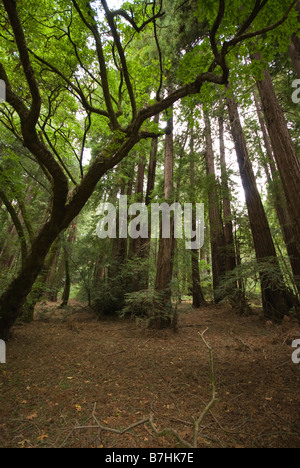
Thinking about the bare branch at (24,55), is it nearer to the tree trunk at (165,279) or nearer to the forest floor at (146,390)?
the forest floor at (146,390)

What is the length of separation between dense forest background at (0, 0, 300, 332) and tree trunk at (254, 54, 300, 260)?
26 mm

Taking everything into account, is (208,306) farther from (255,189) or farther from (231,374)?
(231,374)

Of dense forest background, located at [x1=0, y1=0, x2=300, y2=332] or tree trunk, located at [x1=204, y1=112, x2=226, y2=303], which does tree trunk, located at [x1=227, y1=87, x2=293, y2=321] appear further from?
tree trunk, located at [x1=204, y1=112, x2=226, y2=303]

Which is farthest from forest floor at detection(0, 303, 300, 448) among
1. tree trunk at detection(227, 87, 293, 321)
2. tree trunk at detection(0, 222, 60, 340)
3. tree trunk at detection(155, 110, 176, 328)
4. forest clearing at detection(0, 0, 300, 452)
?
tree trunk at detection(227, 87, 293, 321)

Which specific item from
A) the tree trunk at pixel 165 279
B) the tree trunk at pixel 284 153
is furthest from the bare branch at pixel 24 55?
the tree trunk at pixel 284 153

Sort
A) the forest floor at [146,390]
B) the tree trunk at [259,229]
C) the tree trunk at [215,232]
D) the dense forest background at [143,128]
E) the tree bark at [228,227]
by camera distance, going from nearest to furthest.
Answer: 1. the forest floor at [146,390]
2. the dense forest background at [143,128]
3. the tree trunk at [259,229]
4. the tree bark at [228,227]
5. the tree trunk at [215,232]

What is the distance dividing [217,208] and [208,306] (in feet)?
16.3

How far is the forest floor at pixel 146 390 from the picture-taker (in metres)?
2.12

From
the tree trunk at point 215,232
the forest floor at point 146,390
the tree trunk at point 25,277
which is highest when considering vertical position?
the tree trunk at point 215,232

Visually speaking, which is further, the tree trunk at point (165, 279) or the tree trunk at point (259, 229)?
the tree trunk at point (259, 229)

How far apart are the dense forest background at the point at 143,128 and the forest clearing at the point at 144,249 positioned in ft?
0.15

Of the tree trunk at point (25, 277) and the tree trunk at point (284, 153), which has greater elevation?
the tree trunk at point (284, 153)

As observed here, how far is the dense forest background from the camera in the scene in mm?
3523

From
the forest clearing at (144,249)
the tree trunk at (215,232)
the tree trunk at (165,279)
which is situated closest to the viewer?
the forest clearing at (144,249)
